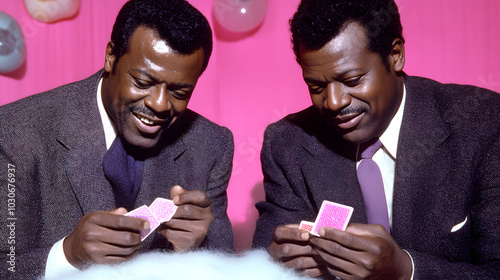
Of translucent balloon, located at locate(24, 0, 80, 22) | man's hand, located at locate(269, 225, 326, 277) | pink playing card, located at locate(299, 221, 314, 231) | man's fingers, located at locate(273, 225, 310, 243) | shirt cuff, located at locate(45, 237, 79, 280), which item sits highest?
translucent balloon, located at locate(24, 0, 80, 22)

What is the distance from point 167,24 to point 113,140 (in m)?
0.61

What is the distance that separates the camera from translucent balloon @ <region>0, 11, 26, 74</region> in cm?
296

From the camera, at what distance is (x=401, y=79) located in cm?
228

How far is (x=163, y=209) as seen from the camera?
Answer: 5.98ft

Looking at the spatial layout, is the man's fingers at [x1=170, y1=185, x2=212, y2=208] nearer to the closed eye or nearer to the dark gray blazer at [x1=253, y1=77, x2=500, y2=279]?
the dark gray blazer at [x1=253, y1=77, x2=500, y2=279]

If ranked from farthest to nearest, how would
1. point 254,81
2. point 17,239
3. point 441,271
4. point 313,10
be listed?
point 254,81, point 313,10, point 17,239, point 441,271

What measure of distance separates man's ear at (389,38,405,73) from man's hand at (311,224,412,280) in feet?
2.77

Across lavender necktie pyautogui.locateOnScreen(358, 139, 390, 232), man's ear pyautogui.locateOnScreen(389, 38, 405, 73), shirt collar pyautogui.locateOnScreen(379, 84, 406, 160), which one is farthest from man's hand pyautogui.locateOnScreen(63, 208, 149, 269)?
man's ear pyautogui.locateOnScreen(389, 38, 405, 73)

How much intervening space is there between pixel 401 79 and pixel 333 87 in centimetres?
42

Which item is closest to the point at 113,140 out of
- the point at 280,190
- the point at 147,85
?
the point at 147,85

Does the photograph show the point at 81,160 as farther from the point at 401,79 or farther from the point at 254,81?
the point at 254,81

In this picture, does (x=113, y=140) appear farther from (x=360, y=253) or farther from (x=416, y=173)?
(x=416, y=173)

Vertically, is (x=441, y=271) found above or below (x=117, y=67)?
below

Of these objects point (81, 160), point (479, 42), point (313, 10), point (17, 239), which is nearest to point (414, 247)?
point (313, 10)
